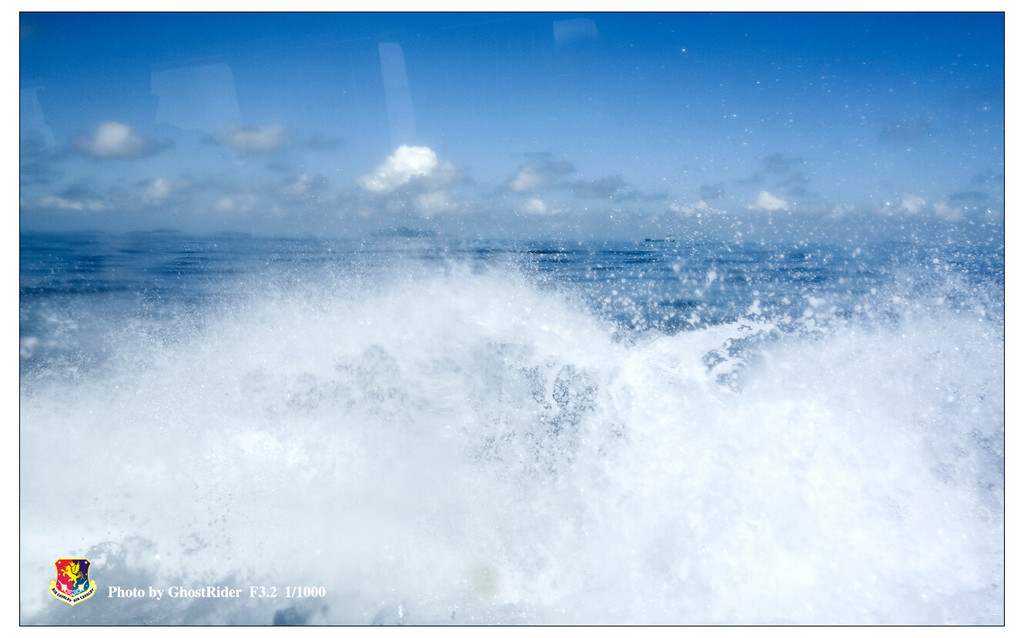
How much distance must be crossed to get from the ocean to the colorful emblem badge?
0.06 m

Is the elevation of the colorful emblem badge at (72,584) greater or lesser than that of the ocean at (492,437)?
lesser

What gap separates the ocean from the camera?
8.79 ft

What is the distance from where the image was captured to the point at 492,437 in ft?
10.5

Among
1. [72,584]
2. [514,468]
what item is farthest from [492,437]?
[72,584]

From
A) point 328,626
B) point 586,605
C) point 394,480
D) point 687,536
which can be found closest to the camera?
point 328,626

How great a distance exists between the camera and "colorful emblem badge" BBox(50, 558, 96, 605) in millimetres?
2588

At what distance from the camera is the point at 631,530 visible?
2916 millimetres

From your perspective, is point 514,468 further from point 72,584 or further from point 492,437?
point 72,584

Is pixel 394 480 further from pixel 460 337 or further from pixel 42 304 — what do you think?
pixel 42 304

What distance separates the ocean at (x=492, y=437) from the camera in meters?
2.68

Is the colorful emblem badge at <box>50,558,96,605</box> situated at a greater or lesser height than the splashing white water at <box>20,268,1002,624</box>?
lesser

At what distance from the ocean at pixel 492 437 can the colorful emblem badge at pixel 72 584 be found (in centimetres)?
6
